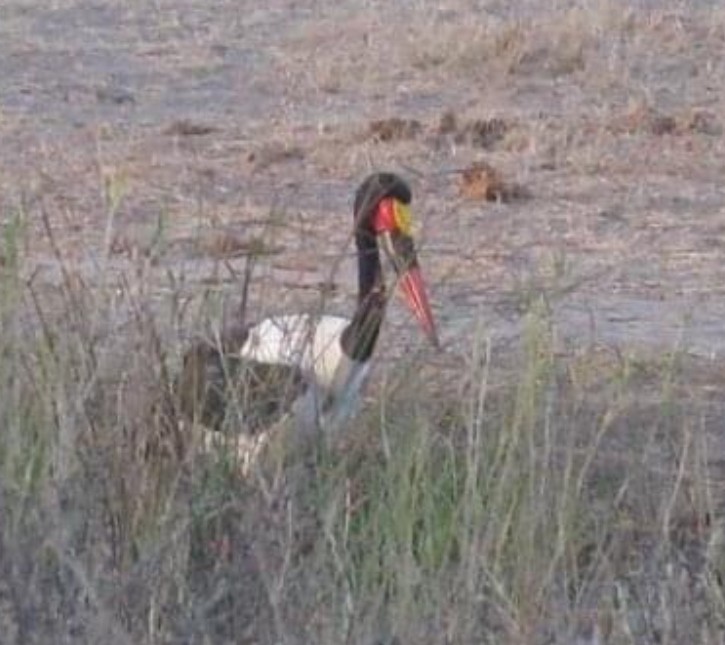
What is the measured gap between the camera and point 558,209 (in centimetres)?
1115

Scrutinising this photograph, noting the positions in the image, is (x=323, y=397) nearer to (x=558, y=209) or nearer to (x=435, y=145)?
(x=558, y=209)

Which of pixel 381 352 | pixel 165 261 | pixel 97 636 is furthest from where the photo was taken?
pixel 381 352

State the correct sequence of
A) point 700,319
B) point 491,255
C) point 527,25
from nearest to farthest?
point 700,319, point 491,255, point 527,25

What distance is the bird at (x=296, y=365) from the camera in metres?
5.10

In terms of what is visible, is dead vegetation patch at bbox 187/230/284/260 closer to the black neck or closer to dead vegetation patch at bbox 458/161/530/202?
the black neck

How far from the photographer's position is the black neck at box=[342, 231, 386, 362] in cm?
626

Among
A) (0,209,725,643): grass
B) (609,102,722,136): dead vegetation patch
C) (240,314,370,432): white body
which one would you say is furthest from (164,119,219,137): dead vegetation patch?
(0,209,725,643): grass

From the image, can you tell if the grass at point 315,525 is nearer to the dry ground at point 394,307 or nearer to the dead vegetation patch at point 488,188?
the dry ground at point 394,307

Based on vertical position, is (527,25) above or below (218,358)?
below

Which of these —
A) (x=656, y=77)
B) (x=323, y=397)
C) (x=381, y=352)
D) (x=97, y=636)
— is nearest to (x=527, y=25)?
(x=656, y=77)

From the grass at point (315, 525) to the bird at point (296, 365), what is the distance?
0.09 meters

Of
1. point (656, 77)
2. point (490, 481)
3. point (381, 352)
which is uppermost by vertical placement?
point (490, 481)

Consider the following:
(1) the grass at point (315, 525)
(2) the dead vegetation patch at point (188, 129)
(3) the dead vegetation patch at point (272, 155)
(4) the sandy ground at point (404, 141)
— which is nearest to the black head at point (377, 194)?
(4) the sandy ground at point (404, 141)

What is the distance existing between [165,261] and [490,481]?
5.19ft
